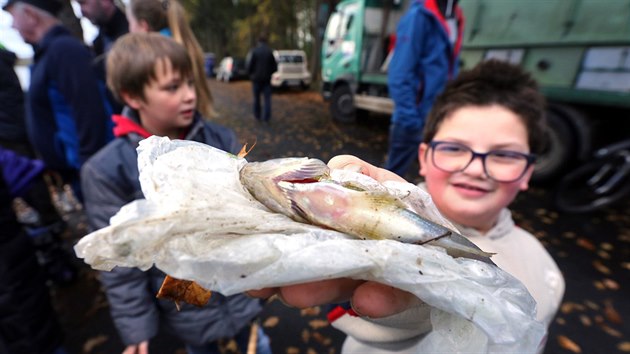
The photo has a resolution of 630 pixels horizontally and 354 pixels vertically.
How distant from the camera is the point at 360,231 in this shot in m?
0.60

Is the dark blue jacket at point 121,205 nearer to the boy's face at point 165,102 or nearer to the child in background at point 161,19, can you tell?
the boy's face at point 165,102

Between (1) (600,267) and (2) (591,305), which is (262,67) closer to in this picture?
(1) (600,267)

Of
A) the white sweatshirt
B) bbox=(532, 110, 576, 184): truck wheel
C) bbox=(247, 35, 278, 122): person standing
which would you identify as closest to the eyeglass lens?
the white sweatshirt

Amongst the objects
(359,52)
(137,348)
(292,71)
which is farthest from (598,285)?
(292,71)

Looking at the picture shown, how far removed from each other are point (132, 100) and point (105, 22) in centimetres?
209

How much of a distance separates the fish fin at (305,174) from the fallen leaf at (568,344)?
3.16 metres

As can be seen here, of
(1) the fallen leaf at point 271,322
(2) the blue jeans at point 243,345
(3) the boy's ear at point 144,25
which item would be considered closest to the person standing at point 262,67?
(3) the boy's ear at point 144,25

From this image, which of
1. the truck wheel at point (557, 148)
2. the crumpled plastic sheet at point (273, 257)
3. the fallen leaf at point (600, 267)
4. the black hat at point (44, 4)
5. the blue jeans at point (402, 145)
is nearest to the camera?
the crumpled plastic sheet at point (273, 257)

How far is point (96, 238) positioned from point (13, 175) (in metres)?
2.13

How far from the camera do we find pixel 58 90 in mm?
2488

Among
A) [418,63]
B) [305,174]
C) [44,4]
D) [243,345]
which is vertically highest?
[44,4]

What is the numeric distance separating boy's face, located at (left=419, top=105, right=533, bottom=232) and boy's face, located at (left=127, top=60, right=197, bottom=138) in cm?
135

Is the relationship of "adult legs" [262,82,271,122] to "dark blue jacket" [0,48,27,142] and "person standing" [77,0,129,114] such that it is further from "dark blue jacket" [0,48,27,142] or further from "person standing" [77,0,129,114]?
"dark blue jacket" [0,48,27,142]

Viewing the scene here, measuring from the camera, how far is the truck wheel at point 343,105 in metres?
8.90
